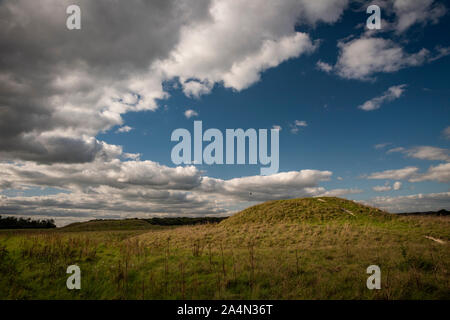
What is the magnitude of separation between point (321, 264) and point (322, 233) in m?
14.6

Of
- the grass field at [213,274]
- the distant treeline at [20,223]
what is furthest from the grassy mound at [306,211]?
the distant treeline at [20,223]

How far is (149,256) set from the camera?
541 inches

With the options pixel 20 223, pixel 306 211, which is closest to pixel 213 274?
pixel 306 211

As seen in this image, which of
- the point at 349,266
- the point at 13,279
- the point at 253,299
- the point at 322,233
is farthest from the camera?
the point at 322,233

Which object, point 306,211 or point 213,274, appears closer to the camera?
point 213,274

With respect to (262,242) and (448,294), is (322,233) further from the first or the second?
(448,294)

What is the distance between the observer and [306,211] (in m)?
36.3

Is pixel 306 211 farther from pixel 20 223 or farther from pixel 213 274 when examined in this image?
pixel 20 223

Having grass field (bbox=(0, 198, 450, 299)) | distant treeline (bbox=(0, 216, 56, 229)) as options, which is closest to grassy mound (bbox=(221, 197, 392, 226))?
grass field (bbox=(0, 198, 450, 299))

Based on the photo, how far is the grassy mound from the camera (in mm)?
33750

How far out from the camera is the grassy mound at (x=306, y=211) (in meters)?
33.8

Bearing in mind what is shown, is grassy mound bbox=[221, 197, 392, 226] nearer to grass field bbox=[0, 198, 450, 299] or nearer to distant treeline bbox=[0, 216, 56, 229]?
grass field bbox=[0, 198, 450, 299]
